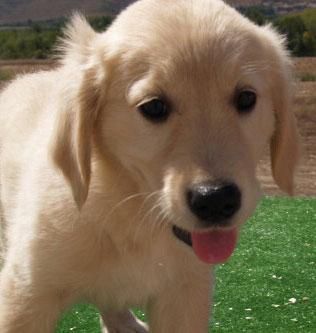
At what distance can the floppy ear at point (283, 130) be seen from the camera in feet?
8.26

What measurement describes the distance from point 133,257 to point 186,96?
1.97 feet

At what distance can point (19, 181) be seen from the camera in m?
2.89

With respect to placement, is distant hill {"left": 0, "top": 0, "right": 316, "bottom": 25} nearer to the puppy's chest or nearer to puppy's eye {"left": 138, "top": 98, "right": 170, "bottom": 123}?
the puppy's chest

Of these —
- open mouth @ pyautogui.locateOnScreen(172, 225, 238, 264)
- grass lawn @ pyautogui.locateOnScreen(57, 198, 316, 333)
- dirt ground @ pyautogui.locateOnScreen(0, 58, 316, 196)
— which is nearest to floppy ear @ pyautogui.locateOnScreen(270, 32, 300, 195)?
open mouth @ pyautogui.locateOnScreen(172, 225, 238, 264)

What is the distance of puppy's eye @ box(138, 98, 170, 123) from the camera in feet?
7.23

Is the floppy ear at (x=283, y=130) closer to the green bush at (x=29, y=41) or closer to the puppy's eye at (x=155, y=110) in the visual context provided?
the puppy's eye at (x=155, y=110)

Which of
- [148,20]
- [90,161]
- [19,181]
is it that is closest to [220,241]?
[90,161]

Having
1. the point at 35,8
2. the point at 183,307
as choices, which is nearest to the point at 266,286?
the point at 183,307

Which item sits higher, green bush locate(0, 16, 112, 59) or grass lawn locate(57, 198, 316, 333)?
green bush locate(0, 16, 112, 59)

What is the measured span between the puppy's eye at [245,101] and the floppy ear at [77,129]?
457 millimetres

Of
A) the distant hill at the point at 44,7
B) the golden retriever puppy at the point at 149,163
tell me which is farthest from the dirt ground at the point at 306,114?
the golden retriever puppy at the point at 149,163

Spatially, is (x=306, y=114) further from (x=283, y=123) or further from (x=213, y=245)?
(x=213, y=245)

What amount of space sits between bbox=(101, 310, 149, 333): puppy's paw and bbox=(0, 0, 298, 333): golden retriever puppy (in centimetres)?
53

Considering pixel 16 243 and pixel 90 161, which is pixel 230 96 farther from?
pixel 16 243
